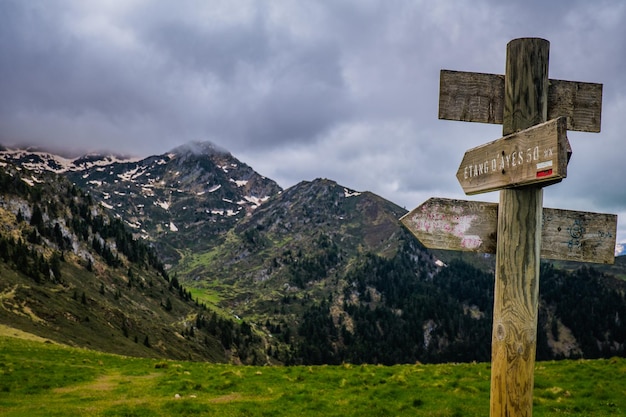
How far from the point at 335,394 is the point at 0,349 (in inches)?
1515

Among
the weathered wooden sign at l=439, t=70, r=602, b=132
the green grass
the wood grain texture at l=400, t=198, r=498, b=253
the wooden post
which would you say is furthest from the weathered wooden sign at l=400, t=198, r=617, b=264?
the green grass

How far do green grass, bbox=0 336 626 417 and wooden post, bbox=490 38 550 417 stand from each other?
526 inches

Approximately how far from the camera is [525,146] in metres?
5.88

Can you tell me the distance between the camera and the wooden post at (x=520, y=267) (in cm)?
602

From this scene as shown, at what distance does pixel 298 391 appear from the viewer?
23031 millimetres

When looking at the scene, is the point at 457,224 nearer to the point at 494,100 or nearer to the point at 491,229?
the point at 491,229

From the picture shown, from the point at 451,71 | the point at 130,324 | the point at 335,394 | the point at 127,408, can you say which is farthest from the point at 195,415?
the point at 130,324

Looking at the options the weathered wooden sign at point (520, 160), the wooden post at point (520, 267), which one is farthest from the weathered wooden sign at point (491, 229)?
the weathered wooden sign at point (520, 160)

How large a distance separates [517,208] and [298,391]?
20.1m

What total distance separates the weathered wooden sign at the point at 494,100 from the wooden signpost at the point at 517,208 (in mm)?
16

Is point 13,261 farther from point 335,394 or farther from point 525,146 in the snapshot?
point 525,146

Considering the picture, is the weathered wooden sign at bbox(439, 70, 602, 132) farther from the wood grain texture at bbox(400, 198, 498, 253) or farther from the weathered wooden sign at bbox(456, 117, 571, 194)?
the wood grain texture at bbox(400, 198, 498, 253)

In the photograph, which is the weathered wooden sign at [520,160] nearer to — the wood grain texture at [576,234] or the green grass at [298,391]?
the wood grain texture at [576,234]

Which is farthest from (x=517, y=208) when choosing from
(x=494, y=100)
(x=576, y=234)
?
(x=494, y=100)
